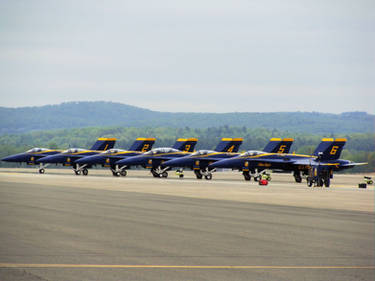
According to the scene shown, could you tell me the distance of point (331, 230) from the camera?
68.5 ft

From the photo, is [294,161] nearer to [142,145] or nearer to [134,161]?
[134,161]

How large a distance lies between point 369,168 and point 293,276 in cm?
12618

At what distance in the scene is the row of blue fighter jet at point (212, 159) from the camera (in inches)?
2436

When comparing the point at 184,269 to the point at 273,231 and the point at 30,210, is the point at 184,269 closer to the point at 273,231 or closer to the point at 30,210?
the point at 273,231

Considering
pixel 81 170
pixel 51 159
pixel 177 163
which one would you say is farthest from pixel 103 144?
pixel 177 163

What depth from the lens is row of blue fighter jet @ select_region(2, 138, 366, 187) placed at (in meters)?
61.9

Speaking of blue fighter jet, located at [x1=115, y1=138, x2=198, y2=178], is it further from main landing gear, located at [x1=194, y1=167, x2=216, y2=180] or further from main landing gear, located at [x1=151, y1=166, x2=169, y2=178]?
main landing gear, located at [x1=194, y1=167, x2=216, y2=180]

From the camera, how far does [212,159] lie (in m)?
67.9

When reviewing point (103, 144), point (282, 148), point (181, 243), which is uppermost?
point (282, 148)

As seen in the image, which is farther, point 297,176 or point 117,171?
point 117,171

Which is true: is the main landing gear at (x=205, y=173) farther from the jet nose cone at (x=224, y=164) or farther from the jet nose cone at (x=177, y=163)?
the jet nose cone at (x=224, y=164)

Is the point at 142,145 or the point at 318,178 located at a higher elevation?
the point at 142,145

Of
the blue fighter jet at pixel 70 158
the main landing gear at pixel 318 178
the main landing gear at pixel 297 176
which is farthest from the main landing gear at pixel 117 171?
the main landing gear at pixel 318 178

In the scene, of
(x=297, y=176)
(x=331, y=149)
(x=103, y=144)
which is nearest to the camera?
(x=331, y=149)
